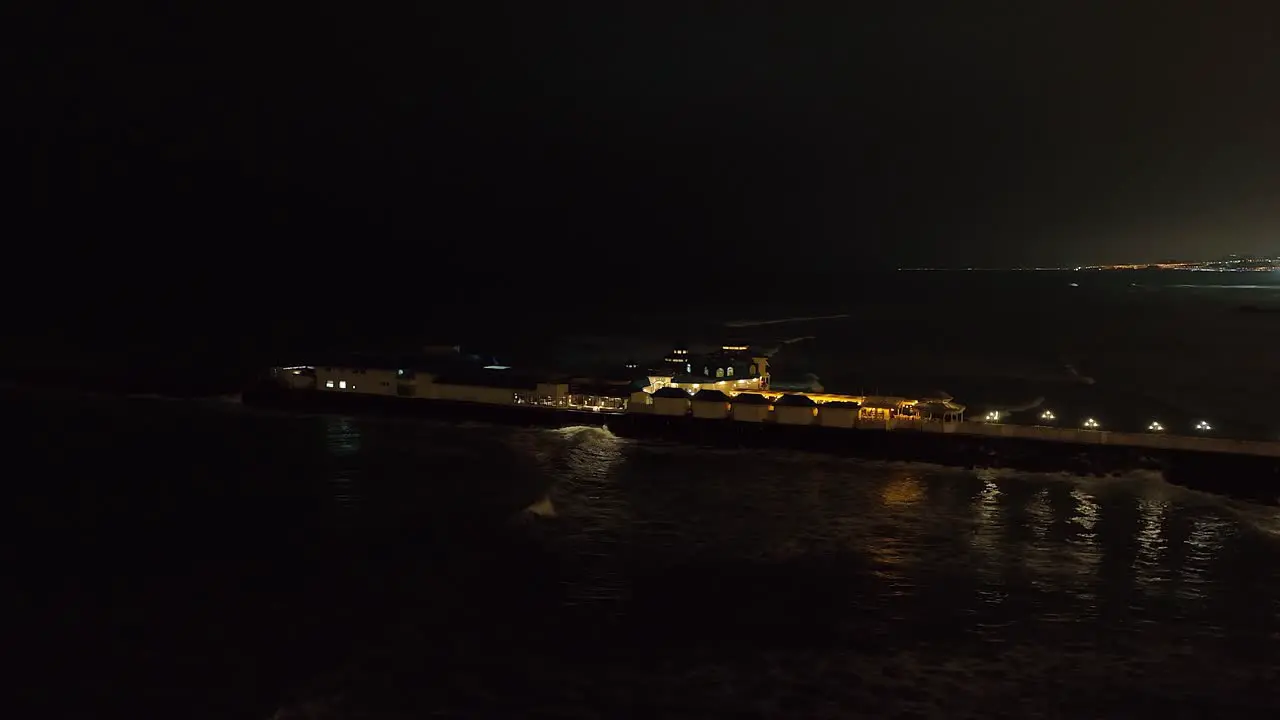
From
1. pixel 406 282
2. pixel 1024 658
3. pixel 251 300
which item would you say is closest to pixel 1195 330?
pixel 1024 658

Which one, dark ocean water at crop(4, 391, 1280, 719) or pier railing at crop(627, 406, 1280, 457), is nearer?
dark ocean water at crop(4, 391, 1280, 719)

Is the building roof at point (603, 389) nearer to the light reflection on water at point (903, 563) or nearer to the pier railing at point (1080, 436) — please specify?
the pier railing at point (1080, 436)

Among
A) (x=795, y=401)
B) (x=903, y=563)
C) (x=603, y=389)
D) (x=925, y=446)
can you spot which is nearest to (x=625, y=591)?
(x=903, y=563)

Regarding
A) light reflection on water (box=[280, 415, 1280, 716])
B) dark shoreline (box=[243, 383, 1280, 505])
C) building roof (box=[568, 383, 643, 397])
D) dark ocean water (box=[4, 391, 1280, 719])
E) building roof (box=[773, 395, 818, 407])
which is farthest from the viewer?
building roof (box=[568, 383, 643, 397])

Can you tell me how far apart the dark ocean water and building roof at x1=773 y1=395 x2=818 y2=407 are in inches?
86.1

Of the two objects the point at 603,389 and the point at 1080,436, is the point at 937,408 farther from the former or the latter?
the point at 603,389

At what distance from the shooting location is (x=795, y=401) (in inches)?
686

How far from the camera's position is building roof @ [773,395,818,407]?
17.2 meters

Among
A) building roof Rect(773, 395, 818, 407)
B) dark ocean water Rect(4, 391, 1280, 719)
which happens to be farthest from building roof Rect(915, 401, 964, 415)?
dark ocean water Rect(4, 391, 1280, 719)

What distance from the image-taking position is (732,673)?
7.91 m

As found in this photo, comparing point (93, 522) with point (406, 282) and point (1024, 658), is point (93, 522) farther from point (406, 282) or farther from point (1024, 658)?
point (406, 282)

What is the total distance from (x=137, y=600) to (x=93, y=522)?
2.95 metres

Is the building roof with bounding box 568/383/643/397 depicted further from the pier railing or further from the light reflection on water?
the light reflection on water

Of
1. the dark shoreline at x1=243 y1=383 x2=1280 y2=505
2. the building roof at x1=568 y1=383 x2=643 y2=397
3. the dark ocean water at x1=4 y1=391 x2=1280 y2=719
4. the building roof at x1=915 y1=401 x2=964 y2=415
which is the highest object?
the building roof at x1=568 y1=383 x2=643 y2=397
